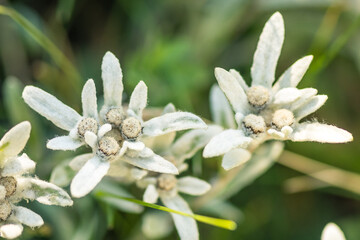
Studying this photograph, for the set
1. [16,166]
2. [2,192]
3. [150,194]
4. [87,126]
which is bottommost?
[2,192]

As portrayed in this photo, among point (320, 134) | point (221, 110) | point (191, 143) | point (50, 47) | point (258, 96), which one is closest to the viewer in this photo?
point (320, 134)

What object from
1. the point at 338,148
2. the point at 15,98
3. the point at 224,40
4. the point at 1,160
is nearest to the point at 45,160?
the point at 15,98

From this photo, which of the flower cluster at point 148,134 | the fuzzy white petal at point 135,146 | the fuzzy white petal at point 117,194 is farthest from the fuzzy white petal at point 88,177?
the fuzzy white petal at point 117,194

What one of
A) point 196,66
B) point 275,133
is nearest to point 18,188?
point 275,133

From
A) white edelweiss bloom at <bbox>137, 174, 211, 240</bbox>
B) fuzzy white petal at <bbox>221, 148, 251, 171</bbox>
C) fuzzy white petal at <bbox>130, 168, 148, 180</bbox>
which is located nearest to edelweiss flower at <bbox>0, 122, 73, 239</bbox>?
fuzzy white petal at <bbox>130, 168, 148, 180</bbox>

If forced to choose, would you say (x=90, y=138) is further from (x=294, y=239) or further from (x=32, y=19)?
(x=294, y=239)

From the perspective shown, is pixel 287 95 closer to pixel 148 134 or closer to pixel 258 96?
pixel 258 96

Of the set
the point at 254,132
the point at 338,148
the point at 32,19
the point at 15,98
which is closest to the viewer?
the point at 254,132
